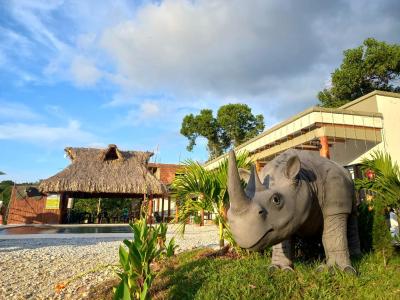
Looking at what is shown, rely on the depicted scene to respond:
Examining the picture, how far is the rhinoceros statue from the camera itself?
9.44 ft

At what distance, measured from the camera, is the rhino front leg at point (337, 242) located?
12.1 ft

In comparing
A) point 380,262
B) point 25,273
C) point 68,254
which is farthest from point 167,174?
point 380,262

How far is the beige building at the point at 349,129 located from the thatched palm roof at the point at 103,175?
911 cm

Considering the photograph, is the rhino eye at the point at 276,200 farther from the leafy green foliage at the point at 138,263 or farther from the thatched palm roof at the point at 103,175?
the thatched palm roof at the point at 103,175

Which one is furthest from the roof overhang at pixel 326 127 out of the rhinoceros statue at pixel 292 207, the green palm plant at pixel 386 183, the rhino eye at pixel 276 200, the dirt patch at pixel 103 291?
the rhino eye at pixel 276 200

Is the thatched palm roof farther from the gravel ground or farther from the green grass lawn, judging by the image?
the green grass lawn

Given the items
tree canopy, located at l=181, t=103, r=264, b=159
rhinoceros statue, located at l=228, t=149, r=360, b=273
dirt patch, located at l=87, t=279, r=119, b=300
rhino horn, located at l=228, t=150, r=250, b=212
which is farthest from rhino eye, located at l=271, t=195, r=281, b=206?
tree canopy, located at l=181, t=103, r=264, b=159

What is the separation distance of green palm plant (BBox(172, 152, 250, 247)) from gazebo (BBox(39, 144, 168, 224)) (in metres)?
12.9

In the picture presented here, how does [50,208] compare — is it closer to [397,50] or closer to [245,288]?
[245,288]

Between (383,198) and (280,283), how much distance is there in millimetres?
2557

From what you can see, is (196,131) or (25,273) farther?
(196,131)

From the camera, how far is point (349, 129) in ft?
36.0

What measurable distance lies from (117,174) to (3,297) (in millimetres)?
17547

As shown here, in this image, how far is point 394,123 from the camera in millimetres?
11766
